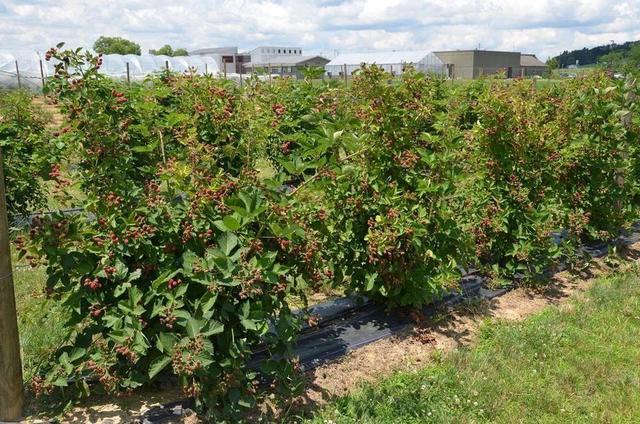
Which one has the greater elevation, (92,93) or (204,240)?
(92,93)

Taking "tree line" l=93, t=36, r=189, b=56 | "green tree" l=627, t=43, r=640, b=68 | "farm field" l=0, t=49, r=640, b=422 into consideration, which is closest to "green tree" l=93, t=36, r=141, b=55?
"tree line" l=93, t=36, r=189, b=56

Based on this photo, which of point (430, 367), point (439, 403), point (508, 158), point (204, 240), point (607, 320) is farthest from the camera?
point (508, 158)

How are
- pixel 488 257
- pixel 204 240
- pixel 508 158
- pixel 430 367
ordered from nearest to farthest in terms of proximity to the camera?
1. pixel 204 240
2. pixel 430 367
3. pixel 508 158
4. pixel 488 257

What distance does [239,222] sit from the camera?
8.06 ft

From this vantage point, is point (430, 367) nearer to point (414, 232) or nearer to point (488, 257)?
point (414, 232)

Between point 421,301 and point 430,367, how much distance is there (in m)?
0.53

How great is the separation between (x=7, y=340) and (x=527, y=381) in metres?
2.61

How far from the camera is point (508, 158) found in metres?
4.35

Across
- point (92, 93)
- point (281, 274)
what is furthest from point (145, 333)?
point (92, 93)

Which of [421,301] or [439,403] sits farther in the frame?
[421,301]

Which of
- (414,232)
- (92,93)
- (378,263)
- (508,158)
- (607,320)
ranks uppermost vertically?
(92,93)

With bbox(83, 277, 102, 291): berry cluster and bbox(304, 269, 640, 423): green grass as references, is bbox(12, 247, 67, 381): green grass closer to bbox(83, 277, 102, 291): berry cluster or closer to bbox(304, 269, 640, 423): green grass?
bbox(83, 277, 102, 291): berry cluster

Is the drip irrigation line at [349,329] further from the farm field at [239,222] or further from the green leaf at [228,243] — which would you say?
the green leaf at [228,243]

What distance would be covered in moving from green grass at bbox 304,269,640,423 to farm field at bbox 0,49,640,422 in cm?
46
